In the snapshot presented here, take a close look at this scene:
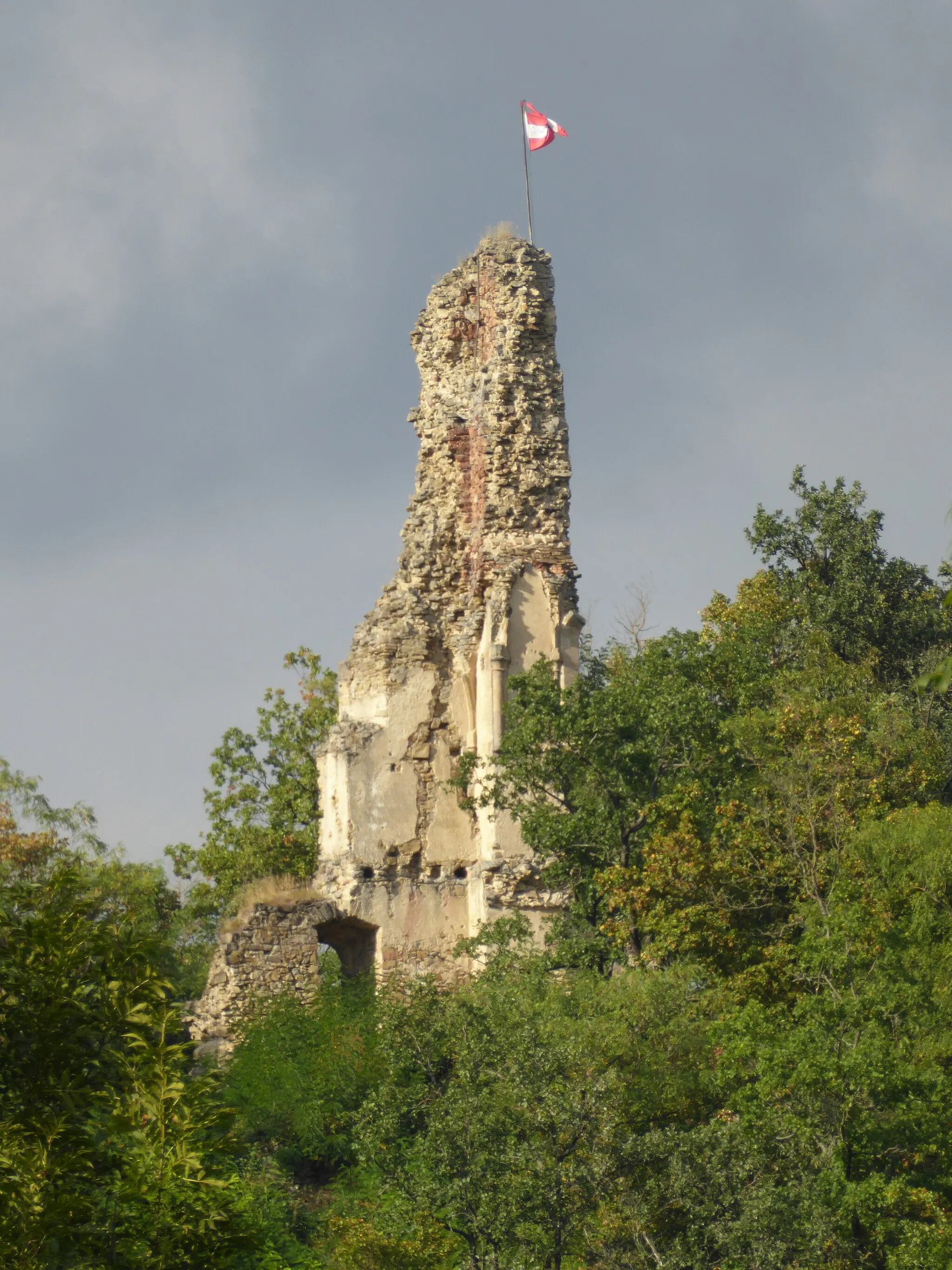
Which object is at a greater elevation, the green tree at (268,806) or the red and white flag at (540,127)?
the red and white flag at (540,127)

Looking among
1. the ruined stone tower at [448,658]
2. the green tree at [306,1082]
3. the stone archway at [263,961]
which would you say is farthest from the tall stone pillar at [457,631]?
the green tree at [306,1082]

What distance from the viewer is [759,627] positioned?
70.7ft

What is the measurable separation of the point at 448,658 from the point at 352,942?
3431mm

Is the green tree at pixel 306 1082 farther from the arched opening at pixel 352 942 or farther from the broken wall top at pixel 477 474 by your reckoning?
the broken wall top at pixel 477 474

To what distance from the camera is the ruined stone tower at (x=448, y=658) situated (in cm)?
1800

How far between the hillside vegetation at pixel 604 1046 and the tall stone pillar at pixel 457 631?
0.70m

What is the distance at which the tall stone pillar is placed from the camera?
1841 cm

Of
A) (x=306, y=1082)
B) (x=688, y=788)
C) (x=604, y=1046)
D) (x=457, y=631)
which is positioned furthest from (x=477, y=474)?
(x=604, y=1046)

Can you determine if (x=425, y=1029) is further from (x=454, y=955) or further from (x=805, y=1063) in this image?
(x=454, y=955)

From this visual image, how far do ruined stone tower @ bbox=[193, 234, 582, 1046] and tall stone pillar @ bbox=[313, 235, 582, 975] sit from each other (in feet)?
0.06

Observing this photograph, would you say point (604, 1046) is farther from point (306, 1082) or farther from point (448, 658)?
point (448, 658)

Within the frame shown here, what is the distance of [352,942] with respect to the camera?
18906 mm

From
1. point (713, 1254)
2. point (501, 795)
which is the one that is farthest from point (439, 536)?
point (713, 1254)

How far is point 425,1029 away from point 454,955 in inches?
181
